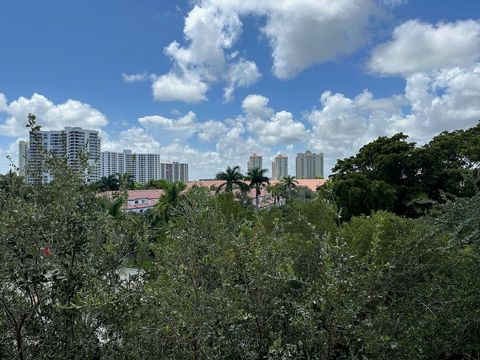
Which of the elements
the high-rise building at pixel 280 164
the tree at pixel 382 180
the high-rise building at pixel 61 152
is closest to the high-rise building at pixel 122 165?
the high-rise building at pixel 61 152

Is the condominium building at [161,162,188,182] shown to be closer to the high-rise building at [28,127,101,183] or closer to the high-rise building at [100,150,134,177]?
the high-rise building at [100,150,134,177]

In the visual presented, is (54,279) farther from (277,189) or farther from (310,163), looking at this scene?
(310,163)

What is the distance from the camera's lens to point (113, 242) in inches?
119

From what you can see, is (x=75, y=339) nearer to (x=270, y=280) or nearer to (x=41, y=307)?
(x=41, y=307)

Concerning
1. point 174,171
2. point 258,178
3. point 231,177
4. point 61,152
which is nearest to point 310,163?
point 174,171

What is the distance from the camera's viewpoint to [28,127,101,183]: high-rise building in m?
3.09

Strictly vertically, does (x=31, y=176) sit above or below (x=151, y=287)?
above

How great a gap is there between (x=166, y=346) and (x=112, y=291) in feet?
1.59

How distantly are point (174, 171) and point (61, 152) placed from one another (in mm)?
71809

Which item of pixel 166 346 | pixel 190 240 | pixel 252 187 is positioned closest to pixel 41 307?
pixel 166 346

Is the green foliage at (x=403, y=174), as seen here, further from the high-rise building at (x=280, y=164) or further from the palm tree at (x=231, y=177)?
the high-rise building at (x=280, y=164)

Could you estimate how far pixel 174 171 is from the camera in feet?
244

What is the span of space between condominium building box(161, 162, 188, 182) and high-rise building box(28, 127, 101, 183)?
6585 centimetres

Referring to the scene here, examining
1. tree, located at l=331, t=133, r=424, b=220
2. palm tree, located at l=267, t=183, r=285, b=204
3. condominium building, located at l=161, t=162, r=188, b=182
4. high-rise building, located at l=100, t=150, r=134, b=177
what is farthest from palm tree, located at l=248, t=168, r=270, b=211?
condominium building, located at l=161, t=162, r=188, b=182
